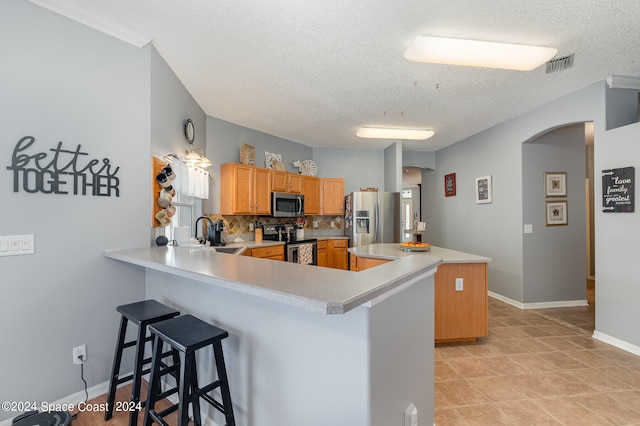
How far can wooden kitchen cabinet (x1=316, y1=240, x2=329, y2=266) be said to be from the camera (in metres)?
5.54

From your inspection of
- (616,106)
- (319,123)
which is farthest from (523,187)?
(319,123)

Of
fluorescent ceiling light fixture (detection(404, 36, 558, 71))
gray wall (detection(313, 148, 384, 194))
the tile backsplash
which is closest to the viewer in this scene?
fluorescent ceiling light fixture (detection(404, 36, 558, 71))

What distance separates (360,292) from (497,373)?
2200 mm

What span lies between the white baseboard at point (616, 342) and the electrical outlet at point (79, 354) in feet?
15.1

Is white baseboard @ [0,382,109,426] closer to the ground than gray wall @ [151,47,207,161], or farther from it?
closer to the ground

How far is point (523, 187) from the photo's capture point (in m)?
4.00

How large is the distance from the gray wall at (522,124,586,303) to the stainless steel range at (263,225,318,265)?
3219mm

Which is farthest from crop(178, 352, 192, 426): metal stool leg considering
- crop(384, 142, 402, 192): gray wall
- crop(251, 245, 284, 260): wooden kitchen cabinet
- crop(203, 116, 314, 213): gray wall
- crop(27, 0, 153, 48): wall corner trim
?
crop(384, 142, 402, 192): gray wall

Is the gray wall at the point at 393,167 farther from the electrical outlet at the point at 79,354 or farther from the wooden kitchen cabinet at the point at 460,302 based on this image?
the electrical outlet at the point at 79,354

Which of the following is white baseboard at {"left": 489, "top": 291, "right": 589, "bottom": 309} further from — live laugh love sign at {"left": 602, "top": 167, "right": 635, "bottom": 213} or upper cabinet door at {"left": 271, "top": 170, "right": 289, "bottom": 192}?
upper cabinet door at {"left": 271, "top": 170, "right": 289, "bottom": 192}

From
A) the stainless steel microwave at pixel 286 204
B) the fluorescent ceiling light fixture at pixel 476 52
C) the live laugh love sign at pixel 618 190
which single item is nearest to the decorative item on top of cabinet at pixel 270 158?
the stainless steel microwave at pixel 286 204

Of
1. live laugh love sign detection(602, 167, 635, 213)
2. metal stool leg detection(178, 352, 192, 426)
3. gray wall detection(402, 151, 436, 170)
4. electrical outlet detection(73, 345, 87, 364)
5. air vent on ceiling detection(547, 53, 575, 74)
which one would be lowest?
electrical outlet detection(73, 345, 87, 364)

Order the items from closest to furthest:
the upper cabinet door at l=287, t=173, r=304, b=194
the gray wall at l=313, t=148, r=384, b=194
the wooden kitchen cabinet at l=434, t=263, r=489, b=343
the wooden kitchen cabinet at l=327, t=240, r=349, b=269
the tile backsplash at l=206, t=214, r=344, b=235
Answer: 1. the wooden kitchen cabinet at l=434, t=263, r=489, b=343
2. the tile backsplash at l=206, t=214, r=344, b=235
3. the upper cabinet door at l=287, t=173, r=304, b=194
4. the wooden kitchen cabinet at l=327, t=240, r=349, b=269
5. the gray wall at l=313, t=148, r=384, b=194

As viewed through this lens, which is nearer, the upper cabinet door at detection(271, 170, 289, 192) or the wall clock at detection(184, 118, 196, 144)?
the wall clock at detection(184, 118, 196, 144)
